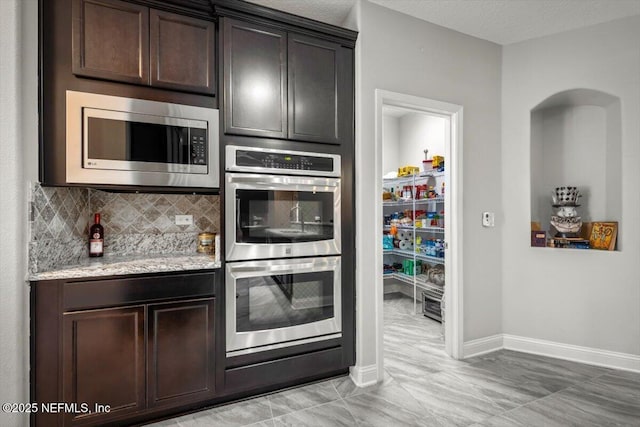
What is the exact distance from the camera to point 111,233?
228cm

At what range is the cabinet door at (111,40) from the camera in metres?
1.77

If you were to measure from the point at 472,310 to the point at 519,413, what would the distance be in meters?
0.99

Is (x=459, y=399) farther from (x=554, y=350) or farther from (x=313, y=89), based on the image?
(x=313, y=89)

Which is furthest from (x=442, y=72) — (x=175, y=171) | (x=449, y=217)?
(x=175, y=171)

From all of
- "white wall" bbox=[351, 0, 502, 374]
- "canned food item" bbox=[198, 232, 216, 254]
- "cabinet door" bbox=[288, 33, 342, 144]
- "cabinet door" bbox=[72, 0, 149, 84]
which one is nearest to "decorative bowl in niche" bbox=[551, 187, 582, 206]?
"white wall" bbox=[351, 0, 502, 374]

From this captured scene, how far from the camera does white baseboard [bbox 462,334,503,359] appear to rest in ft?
9.20

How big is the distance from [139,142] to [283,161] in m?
0.91

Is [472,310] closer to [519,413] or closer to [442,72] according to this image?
[519,413]

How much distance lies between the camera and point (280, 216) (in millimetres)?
2174

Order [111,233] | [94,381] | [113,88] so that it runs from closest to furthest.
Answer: [94,381]
[113,88]
[111,233]

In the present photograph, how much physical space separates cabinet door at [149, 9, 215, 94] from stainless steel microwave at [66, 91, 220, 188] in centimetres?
17

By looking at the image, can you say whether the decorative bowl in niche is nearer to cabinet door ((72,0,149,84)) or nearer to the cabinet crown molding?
the cabinet crown molding

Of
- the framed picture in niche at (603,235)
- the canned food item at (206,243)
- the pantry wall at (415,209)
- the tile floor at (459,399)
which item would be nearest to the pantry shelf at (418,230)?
the pantry wall at (415,209)

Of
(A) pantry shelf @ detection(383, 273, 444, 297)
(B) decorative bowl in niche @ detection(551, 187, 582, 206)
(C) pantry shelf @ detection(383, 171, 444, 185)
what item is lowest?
(A) pantry shelf @ detection(383, 273, 444, 297)
